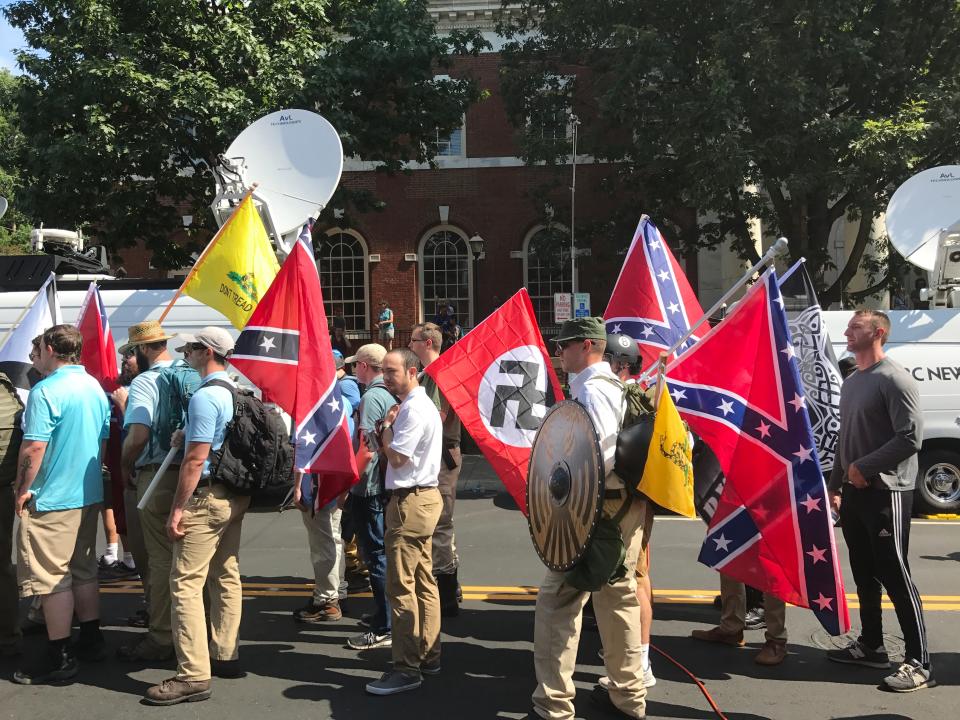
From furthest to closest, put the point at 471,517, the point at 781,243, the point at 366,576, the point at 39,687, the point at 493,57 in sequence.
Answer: the point at 493,57, the point at 471,517, the point at 366,576, the point at 39,687, the point at 781,243

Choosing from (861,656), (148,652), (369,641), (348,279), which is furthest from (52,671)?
(348,279)

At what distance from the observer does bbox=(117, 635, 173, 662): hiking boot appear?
525cm

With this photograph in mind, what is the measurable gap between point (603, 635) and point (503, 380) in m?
1.94

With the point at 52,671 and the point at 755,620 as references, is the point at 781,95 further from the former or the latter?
the point at 52,671

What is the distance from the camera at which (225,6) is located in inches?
604

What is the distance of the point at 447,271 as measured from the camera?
25688mm

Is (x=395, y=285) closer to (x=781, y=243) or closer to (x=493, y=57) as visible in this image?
(x=493, y=57)

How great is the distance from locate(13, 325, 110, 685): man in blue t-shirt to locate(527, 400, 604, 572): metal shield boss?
103 inches

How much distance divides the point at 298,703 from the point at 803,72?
14.9 m

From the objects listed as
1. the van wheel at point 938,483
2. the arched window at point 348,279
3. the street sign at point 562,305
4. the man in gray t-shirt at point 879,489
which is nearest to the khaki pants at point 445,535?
the man in gray t-shirt at point 879,489

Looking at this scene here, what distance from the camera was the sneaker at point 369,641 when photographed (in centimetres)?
548

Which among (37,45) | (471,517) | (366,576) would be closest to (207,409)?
(366,576)

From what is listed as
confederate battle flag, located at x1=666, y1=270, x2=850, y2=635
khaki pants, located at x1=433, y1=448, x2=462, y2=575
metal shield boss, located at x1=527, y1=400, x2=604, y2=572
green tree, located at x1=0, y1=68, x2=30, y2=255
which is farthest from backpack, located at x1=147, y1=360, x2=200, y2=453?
green tree, located at x1=0, y1=68, x2=30, y2=255

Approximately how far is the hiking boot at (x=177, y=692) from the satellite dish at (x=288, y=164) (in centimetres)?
645
